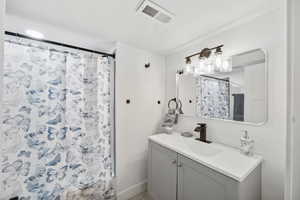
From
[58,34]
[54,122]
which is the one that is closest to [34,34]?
A: [58,34]

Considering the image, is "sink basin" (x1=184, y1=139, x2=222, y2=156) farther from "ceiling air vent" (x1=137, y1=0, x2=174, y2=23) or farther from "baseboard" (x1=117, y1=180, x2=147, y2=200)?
"ceiling air vent" (x1=137, y1=0, x2=174, y2=23)

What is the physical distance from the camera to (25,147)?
3.92 ft

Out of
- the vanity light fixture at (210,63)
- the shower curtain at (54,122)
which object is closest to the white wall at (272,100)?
the vanity light fixture at (210,63)

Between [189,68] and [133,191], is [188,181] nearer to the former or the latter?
[133,191]

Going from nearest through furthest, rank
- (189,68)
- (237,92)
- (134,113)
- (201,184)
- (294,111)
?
(294,111)
(201,184)
(237,92)
(189,68)
(134,113)

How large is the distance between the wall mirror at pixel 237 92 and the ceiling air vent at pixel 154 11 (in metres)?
0.78

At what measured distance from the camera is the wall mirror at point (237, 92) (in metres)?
1.14

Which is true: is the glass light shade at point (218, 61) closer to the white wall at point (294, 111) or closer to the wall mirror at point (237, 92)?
the wall mirror at point (237, 92)

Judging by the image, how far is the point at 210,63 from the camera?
1449mm

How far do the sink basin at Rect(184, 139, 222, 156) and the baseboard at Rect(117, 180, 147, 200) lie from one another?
923mm

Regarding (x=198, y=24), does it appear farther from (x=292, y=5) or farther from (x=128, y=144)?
(x=128, y=144)

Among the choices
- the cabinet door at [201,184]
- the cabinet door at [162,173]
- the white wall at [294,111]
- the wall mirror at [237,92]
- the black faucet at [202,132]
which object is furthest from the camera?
the black faucet at [202,132]

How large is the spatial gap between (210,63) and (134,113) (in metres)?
1.15

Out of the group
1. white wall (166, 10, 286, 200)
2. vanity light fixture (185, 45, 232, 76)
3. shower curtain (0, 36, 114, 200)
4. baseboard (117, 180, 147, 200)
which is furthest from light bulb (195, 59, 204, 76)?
baseboard (117, 180, 147, 200)
